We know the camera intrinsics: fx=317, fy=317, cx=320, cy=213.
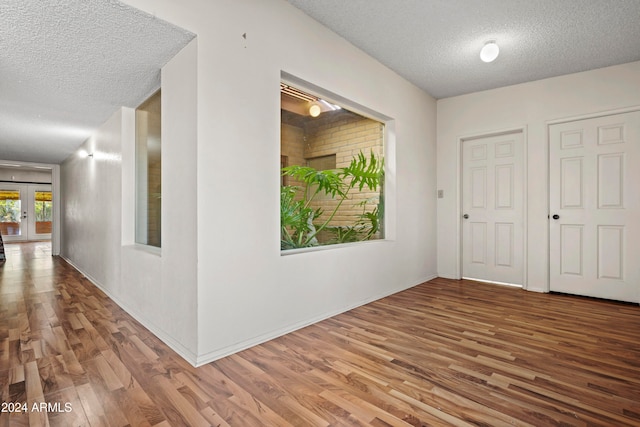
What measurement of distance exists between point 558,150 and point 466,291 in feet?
6.96

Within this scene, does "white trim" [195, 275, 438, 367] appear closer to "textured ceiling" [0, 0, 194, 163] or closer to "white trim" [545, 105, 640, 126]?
"textured ceiling" [0, 0, 194, 163]

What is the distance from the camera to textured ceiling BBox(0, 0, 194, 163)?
1865 mm

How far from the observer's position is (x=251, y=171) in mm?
2357

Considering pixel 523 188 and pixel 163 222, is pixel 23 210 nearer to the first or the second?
pixel 163 222

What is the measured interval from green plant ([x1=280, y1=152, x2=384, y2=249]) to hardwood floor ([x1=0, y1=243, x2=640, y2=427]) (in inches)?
32.0

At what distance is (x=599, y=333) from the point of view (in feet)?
8.57

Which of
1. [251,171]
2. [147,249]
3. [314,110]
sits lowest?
[147,249]

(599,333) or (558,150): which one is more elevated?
(558,150)

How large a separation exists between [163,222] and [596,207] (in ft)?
15.4

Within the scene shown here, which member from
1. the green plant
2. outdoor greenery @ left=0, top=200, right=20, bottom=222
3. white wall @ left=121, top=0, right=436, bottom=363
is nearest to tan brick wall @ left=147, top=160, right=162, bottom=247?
white wall @ left=121, top=0, right=436, bottom=363

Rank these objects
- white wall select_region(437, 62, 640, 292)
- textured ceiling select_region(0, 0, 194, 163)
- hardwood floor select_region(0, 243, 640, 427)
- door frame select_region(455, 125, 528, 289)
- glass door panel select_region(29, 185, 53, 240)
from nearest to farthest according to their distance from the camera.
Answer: hardwood floor select_region(0, 243, 640, 427) < textured ceiling select_region(0, 0, 194, 163) < white wall select_region(437, 62, 640, 292) < door frame select_region(455, 125, 528, 289) < glass door panel select_region(29, 185, 53, 240)

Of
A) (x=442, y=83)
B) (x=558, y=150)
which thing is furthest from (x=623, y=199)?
(x=442, y=83)

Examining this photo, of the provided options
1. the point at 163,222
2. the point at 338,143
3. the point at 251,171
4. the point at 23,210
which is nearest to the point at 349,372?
the point at 251,171

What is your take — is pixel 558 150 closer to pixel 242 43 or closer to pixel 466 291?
pixel 466 291
